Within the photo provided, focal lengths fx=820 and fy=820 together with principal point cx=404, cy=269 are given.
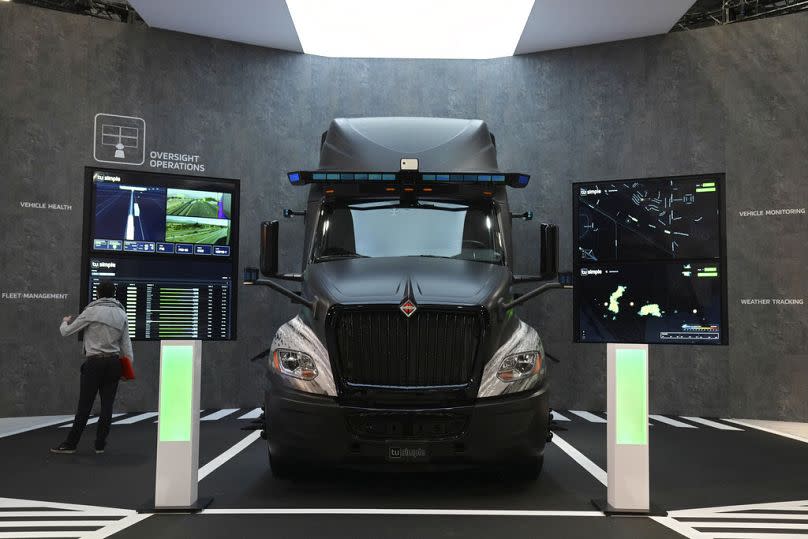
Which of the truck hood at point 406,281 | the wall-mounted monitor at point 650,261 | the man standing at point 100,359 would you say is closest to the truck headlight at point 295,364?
the truck hood at point 406,281

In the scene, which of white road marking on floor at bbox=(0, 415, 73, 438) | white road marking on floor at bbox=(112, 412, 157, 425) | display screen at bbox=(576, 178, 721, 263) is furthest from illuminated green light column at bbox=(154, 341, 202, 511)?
display screen at bbox=(576, 178, 721, 263)

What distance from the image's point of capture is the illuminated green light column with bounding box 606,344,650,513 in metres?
6.29

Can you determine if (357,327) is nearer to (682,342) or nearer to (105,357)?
(105,357)

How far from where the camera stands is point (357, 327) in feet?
22.4

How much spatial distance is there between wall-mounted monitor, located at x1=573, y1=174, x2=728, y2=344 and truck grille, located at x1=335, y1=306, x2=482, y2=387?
770 cm

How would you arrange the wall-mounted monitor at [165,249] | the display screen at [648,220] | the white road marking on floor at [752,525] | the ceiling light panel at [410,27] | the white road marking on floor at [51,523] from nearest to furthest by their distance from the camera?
the white road marking on floor at [51,523] → the white road marking on floor at [752,525] → the wall-mounted monitor at [165,249] → the display screen at [648,220] → the ceiling light panel at [410,27]

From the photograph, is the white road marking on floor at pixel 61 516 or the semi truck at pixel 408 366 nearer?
the white road marking on floor at pixel 61 516

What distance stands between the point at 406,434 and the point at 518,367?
3.61ft

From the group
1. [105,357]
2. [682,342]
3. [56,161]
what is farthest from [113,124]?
[682,342]

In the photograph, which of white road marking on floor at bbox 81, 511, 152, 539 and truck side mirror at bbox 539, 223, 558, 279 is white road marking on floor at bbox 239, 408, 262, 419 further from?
white road marking on floor at bbox 81, 511, 152, 539

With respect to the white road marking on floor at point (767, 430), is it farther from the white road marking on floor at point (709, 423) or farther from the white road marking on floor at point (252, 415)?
the white road marking on floor at point (252, 415)

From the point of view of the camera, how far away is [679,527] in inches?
229

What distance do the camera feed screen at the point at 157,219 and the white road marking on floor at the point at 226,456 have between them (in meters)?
4.10

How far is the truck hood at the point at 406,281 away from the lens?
272 inches
